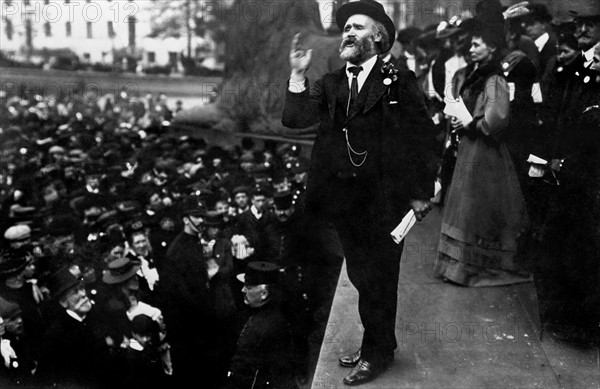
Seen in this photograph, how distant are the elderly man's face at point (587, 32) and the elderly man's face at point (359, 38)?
1380 millimetres

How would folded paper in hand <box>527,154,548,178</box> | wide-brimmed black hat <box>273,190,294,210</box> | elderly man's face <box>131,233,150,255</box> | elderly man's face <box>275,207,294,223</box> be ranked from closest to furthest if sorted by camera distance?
folded paper in hand <box>527,154,548,178</box> → elderly man's face <box>275,207,294,223</box> → wide-brimmed black hat <box>273,190,294,210</box> → elderly man's face <box>131,233,150,255</box>

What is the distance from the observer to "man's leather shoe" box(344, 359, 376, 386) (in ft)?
11.2

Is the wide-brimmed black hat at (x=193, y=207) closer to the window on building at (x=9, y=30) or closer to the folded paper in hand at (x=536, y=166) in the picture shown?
the folded paper in hand at (x=536, y=166)

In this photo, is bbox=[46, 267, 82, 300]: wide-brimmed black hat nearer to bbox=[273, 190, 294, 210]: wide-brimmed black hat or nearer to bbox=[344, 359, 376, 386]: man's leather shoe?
bbox=[273, 190, 294, 210]: wide-brimmed black hat

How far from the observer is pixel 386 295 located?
3.49 meters

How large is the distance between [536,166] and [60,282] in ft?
11.1

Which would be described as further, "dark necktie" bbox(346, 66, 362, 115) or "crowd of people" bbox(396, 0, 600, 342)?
"crowd of people" bbox(396, 0, 600, 342)

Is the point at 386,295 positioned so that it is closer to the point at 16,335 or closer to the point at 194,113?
the point at 16,335

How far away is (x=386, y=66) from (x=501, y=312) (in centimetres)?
175

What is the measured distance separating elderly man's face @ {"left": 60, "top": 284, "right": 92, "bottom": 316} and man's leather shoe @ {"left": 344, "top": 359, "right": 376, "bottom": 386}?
1891 mm

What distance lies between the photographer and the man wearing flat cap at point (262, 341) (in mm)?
3781

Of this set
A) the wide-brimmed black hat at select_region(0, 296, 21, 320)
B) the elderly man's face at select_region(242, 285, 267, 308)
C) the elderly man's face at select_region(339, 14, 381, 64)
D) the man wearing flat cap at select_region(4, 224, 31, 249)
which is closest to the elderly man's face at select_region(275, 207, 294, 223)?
the elderly man's face at select_region(242, 285, 267, 308)

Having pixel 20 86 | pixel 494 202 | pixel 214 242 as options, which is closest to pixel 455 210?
pixel 494 202

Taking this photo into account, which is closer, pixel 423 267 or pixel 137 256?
pixel 423 267
